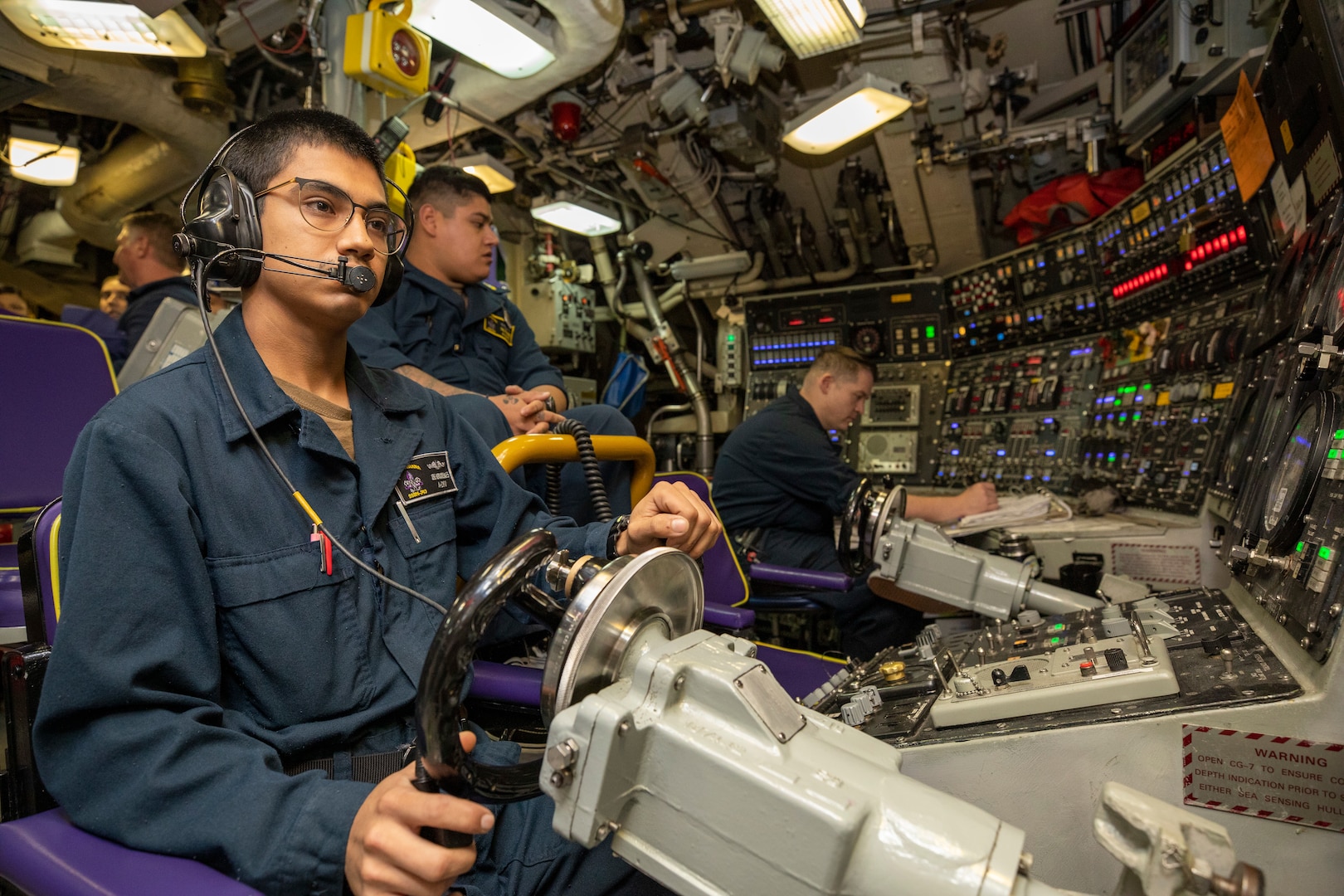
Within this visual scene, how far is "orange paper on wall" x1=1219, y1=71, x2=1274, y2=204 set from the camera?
2.02 m

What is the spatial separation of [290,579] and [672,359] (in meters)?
5.20

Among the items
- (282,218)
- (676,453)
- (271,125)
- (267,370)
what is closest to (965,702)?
(267,370)

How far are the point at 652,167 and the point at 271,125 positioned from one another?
3.94 m

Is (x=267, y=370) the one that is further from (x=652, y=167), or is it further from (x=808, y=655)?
(x=652, y=167)

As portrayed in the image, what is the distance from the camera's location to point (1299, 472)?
1285mm

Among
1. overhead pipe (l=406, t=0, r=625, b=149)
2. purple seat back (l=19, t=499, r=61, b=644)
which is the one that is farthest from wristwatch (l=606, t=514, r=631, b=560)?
overhead pipe (l=406, t=0, r=625, b=149)

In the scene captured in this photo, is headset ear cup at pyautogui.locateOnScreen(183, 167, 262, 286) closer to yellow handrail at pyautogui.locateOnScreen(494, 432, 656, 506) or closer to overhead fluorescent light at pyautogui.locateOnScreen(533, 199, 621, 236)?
yellow handrail at pyautogui.locateOnScreen(494, 432, 656, 506)

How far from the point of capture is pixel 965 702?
119 centimetres

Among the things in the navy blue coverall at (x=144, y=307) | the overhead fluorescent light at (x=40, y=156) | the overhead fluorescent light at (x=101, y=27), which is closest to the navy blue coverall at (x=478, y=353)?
the navy blue coverall at (x=144, y=307)

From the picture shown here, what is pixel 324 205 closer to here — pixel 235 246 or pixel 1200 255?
pixel 235 246

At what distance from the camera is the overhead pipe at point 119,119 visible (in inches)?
141

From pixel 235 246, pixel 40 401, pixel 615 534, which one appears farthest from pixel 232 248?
pixel 40 401

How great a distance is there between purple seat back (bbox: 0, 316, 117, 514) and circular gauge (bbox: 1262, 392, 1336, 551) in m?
2.67

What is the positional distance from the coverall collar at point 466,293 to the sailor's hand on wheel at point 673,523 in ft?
6.00
